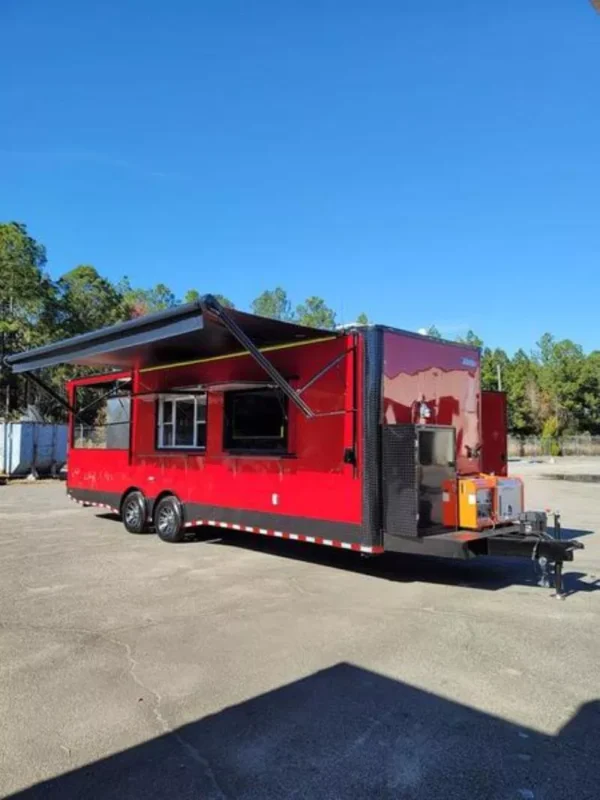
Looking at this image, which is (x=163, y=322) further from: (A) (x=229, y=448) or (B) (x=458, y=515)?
(B) (x=458, y=515)

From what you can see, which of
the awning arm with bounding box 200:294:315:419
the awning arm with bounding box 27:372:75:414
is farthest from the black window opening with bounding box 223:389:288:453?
the awning arm with bounding box 27:372:75:414

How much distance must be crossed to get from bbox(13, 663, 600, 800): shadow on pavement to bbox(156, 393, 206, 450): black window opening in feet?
21.1

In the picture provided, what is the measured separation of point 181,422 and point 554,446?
170 feet

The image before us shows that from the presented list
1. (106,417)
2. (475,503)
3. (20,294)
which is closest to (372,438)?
(475,503)

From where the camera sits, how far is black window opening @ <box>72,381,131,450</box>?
39.7 feet

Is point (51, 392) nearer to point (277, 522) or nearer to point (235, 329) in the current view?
point (277, 522)

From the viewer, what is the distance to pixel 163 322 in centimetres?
748

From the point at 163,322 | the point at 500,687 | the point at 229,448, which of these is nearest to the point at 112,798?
the point at 500,687

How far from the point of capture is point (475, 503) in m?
7.48

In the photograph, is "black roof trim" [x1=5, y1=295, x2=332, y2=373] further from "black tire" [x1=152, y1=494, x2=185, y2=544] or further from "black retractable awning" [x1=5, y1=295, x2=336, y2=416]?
"black tire" [x1=152, y1=494, x2=185, y2=544]

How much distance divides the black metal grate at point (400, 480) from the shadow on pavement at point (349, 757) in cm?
293

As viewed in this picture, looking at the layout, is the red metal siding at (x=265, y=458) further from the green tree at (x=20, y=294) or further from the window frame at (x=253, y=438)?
the green tree at (x=20, y=294)

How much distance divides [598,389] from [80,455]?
68888mm

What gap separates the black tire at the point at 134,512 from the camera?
11297mm
